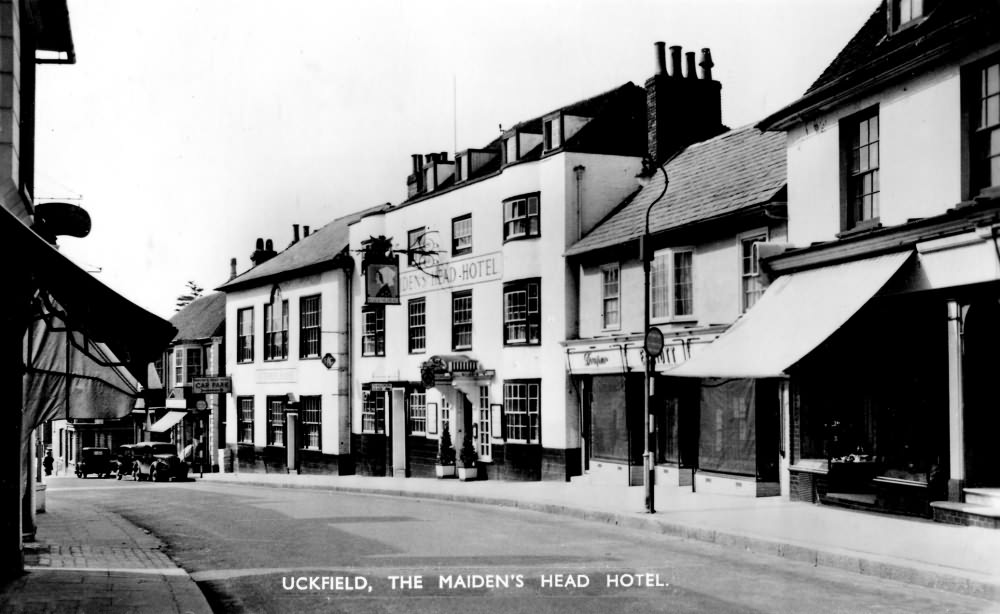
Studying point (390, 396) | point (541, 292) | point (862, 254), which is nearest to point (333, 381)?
point (390, 396)

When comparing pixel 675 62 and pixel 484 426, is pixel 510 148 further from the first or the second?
pixel 484 426

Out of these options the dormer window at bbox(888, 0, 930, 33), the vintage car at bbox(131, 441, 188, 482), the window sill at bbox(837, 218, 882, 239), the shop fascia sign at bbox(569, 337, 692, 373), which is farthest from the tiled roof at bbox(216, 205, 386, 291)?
the dormer window at bbox(888, 0, 930, 33)

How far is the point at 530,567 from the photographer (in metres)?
11.9

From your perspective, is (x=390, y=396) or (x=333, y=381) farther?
(x=333, y=381)

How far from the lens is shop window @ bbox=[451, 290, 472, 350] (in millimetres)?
30422

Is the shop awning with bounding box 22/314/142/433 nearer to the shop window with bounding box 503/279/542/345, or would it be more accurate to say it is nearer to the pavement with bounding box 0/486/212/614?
the pavement with bounding box 0/486/212/614

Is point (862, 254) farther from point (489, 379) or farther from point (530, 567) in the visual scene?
point (489, 379)

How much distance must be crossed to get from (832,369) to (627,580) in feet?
27.3

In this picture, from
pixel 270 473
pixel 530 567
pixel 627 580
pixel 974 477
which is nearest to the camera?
pixel 627 580

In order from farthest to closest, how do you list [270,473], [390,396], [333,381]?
[270,473]
[333,381]
[390,396]

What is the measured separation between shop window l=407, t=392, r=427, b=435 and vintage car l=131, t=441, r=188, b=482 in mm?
11902

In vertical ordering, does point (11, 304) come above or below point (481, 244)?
below

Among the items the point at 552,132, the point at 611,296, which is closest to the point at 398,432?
the point at 611,296

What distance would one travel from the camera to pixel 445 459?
30.4m
